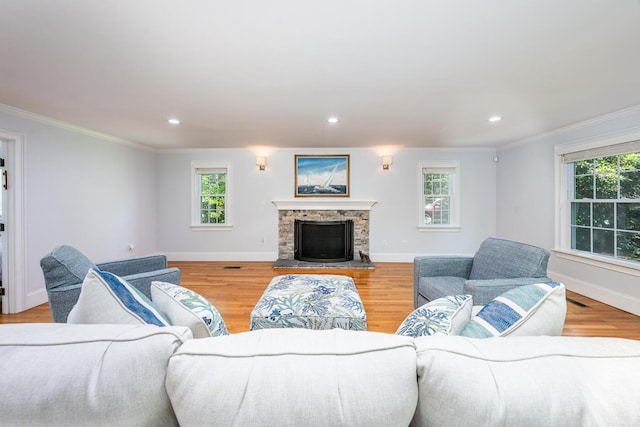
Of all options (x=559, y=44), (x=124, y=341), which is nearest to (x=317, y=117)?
(x=559, y=44)

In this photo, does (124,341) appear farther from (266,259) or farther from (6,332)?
(266,259)

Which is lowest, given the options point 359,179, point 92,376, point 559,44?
point 92,376

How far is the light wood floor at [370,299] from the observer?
2.69 m

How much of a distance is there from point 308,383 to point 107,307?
0.78 meters

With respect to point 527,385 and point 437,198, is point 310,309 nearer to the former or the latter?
point 527,385

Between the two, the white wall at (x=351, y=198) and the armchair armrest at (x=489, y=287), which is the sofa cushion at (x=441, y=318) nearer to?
the armchair armrest at (x=489, y=287)

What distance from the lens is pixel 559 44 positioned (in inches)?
70.0

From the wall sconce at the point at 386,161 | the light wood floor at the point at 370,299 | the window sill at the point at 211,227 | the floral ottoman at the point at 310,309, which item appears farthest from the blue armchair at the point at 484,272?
the window sill at the point at 211,227

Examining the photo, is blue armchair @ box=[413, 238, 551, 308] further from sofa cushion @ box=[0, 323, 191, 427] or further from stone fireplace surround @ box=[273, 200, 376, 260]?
stone fireplace surround @ box=[273, 200, 376, 260]

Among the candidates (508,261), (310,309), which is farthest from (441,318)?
(508,261)

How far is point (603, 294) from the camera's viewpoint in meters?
3.31

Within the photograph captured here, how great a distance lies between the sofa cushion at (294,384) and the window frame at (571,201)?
4.03 m

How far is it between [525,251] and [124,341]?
8.72 feet

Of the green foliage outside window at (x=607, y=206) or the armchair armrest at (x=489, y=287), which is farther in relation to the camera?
the green foliage outside window at (x=607, y=206)
